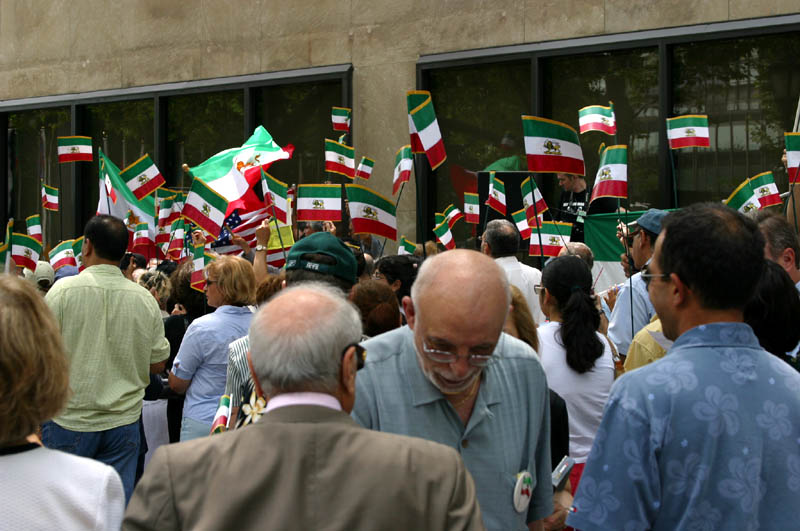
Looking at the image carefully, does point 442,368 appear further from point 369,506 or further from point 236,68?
point 236,68

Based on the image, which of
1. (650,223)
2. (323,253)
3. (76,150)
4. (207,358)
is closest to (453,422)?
(323,253)

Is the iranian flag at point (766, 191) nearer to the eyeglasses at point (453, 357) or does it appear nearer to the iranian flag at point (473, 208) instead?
the iranian flag at point (473, 208)

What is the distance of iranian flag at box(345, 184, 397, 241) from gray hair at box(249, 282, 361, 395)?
5921 millimetres

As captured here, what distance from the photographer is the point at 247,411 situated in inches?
152

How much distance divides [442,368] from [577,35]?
33.5ft

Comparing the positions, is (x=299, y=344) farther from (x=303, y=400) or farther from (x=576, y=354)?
(x=576, y=354)

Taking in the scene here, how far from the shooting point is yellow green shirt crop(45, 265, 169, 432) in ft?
19.5

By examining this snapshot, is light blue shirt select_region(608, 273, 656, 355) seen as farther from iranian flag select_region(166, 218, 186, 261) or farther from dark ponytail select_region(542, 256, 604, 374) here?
iranian flag select_region(166, 218, 186, 261)

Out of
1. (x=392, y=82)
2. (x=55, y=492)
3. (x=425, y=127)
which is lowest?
(x=55, y=492)

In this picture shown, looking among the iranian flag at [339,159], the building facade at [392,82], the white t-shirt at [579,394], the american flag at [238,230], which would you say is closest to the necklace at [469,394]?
the white t-shirt at [579,394]

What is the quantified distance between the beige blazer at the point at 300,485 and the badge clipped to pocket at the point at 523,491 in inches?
30.0

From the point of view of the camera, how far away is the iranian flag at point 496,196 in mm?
9887

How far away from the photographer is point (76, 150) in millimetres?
11969

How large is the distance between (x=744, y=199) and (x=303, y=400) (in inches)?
278
